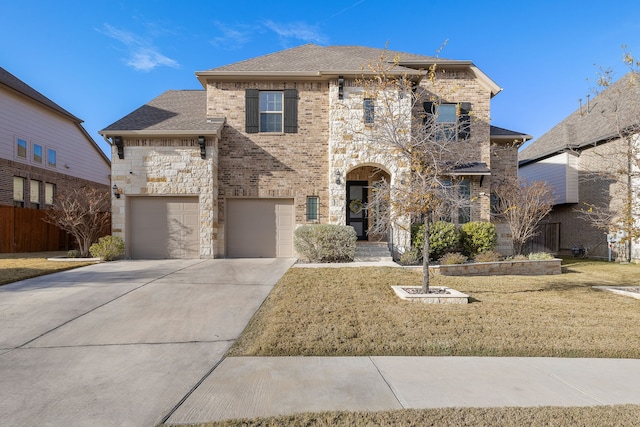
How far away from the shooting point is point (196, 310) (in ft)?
20.1

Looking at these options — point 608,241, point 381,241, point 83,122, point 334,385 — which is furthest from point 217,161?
point 608,241

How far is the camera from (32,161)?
1756cm

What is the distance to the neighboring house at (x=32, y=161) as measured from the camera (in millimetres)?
15109

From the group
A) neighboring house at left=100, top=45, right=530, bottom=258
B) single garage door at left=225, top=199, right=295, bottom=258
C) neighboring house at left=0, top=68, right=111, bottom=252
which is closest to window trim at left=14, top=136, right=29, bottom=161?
neighboring house at left=0, top=68, right=111, bottom=252

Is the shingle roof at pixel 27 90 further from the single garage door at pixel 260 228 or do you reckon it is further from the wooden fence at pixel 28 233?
the single garage door at pixel 260 228

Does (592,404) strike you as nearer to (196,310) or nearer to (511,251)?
(196,310)

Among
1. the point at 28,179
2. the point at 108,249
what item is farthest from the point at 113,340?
the point at 28,179

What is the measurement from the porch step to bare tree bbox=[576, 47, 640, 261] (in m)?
5.63

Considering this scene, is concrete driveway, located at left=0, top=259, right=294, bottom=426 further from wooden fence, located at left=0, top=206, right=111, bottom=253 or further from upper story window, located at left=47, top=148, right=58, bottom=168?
upper story window, located at left=47, top=148, right=58, bottom=168

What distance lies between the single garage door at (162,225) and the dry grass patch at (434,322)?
219 inches

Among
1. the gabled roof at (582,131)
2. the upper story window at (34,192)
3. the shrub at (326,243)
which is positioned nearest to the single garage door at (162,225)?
the shrub at (326,243)

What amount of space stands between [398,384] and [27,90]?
74.0ft

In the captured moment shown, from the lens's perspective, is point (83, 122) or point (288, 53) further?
point (83, 122)

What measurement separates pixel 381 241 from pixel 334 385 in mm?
9866
